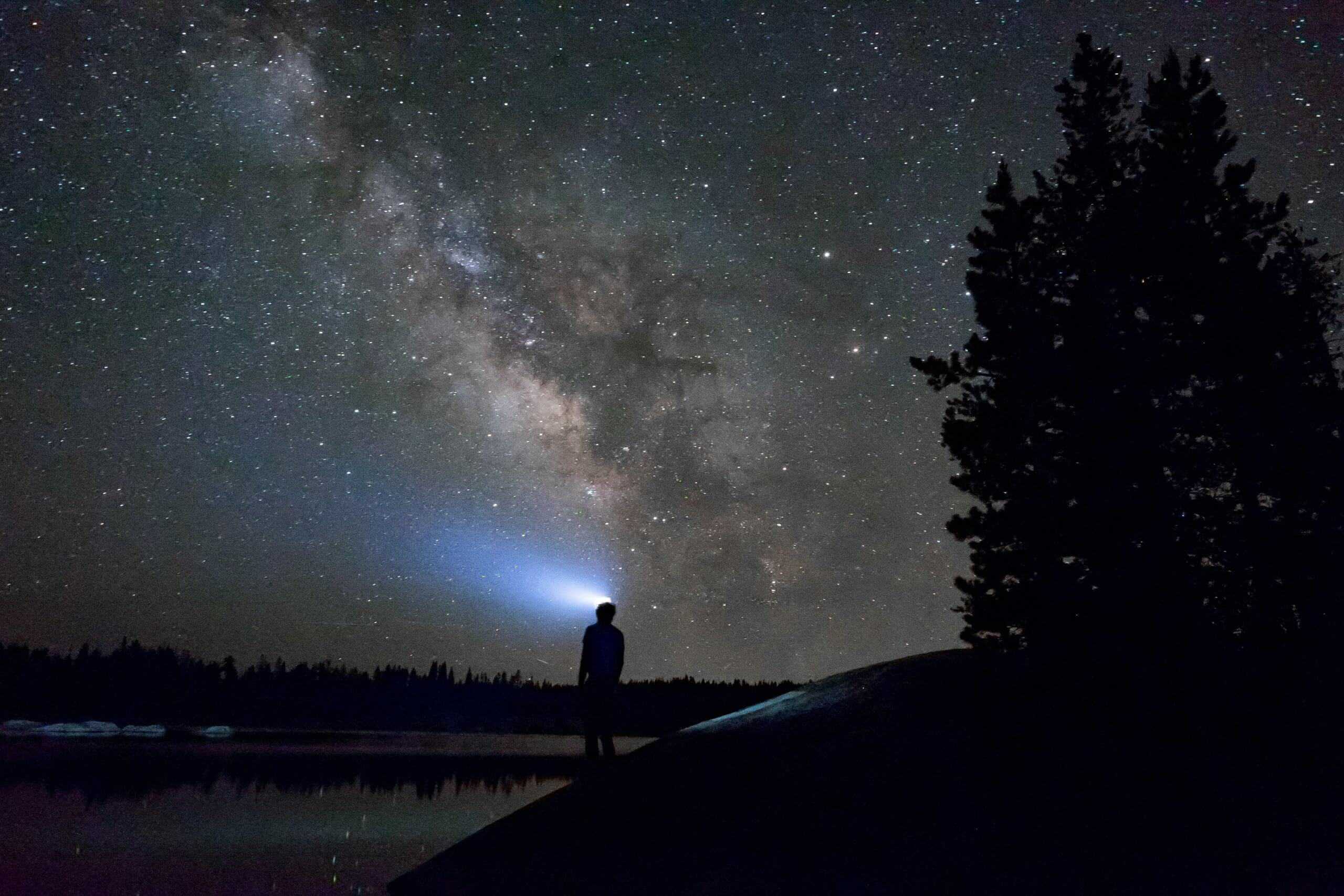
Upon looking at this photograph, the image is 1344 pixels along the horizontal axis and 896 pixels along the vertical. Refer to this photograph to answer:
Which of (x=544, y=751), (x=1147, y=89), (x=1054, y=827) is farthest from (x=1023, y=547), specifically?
(x=544, y=751)

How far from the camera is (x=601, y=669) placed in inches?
427

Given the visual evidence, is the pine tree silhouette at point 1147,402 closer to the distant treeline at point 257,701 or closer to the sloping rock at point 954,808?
the sloping rock at point 954,808

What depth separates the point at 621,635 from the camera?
1105cm

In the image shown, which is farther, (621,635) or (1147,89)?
(1147,89)

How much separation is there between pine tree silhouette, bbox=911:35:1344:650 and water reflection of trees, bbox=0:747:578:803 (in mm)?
14365

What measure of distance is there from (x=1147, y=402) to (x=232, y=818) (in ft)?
62.7

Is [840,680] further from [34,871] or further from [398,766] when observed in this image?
[398,766]

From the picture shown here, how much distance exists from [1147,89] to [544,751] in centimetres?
4366

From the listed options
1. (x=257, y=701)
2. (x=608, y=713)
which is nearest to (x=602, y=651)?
(x=608, y=713)

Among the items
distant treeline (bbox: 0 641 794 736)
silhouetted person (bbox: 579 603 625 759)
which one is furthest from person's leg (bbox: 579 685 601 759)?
distant treeline (bbox: 0 641 794 736)

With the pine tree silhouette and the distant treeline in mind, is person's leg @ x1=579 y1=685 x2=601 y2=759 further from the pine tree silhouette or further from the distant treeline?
the distant treeline

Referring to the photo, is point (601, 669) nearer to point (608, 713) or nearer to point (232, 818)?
point (608, 713)

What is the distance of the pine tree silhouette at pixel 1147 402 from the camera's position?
57.4ft

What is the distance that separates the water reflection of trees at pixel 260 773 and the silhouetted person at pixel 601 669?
10.2 meters
